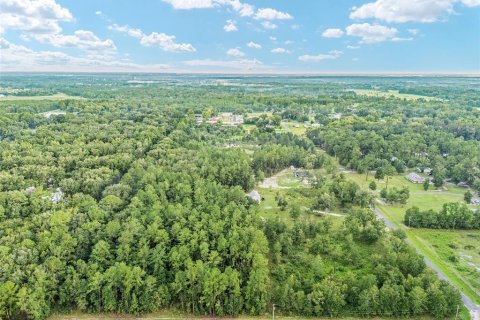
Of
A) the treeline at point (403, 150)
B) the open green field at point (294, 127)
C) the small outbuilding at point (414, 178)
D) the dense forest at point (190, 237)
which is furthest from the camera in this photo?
the open green field at point (294, 127)

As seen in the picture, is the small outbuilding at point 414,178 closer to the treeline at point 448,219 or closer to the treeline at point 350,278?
the treeline at point 448,219

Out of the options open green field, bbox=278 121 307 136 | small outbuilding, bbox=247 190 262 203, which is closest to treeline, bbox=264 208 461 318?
small outbuilding, bbox=247 190 262 203

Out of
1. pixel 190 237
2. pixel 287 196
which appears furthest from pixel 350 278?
pixel 287 196

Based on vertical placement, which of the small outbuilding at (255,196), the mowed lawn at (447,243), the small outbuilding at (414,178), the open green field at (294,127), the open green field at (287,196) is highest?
the open green field at (294,127)

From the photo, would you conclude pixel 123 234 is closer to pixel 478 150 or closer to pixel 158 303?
pixel 158 303

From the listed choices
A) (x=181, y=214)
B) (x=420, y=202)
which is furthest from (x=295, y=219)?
(x=420, y=202)

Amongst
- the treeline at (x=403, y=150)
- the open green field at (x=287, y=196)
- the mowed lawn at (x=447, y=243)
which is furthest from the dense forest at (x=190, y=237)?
the mowed lawn at (x=447, y=243)

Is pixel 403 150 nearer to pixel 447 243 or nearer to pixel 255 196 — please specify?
pixel 447 243
